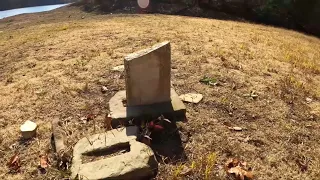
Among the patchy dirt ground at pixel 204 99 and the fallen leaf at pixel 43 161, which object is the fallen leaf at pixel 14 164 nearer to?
the patchy dirt ground at pixel 204 99

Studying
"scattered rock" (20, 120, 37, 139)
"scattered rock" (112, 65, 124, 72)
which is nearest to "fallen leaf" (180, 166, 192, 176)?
"scattered rock" (20, 120, 37, 139)

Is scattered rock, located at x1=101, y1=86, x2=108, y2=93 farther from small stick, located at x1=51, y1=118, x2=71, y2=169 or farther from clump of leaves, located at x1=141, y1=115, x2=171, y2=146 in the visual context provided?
clump of leaves, located at x1=141, y1=115, x2=171, y2=146

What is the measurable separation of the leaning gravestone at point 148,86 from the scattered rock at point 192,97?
481 millimetres

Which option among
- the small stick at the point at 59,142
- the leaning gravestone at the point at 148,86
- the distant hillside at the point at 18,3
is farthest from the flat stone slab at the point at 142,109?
the distant hillside at the point at 18,3

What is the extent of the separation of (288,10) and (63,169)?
14746 mm

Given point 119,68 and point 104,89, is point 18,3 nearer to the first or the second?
point 119,68

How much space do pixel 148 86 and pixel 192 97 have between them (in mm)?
1001

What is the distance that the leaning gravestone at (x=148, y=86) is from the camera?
3809 millimetres

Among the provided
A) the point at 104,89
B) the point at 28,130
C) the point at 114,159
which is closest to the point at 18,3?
the point at 104,89

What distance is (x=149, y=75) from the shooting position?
12.9 feet

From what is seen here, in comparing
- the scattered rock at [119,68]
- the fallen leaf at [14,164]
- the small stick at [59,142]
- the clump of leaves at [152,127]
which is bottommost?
the fallen leaf at [14,164]

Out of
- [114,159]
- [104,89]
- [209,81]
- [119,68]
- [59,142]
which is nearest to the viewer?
[114,159]

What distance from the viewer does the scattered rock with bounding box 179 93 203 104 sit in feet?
15.1

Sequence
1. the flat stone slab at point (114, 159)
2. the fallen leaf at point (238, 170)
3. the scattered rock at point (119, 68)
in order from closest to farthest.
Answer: the flat stone slab at point (114, 159) < the fallen leaf at point (238, 170) < the scattered rock at point (119, 68)
